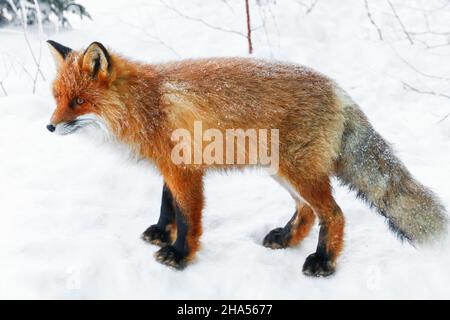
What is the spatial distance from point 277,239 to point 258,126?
1.00 m

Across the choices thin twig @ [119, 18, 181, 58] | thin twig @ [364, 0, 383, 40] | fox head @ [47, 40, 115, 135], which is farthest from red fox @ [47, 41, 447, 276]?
thin twig @ [364, 0, 383, 40]

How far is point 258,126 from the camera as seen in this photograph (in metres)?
3.39

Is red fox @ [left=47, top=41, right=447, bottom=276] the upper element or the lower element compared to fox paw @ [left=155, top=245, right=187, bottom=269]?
upper

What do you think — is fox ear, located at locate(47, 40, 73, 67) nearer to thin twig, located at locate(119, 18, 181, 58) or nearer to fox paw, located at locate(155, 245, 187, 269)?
fox paw, located at locate(155, 245, 187, 269)

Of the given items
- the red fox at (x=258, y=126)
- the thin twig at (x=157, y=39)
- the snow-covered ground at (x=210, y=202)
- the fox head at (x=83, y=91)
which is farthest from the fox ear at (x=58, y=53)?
the thin twig at (x=157, y=39)

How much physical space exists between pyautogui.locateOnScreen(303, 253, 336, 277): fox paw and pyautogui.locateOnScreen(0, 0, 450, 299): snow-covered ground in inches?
2.9

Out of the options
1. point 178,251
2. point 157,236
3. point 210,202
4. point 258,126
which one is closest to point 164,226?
point 157,236

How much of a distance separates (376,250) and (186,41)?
16.7ft

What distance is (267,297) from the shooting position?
3.24 meters

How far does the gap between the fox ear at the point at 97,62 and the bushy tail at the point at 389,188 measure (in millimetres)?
1695

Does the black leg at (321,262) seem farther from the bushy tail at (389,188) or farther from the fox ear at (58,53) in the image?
the fox ear at (58,53)

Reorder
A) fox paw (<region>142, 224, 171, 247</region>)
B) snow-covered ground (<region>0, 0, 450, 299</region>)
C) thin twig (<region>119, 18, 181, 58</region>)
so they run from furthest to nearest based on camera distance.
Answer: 1. thin twig (<region>119, 18, 181, 58</region>)
2. fox paw (<region>142, 224, 171, 247</region>)
3. snow-covered ground (<region>0, 0, 450, 299</region>)

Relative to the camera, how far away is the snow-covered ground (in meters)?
3.29
